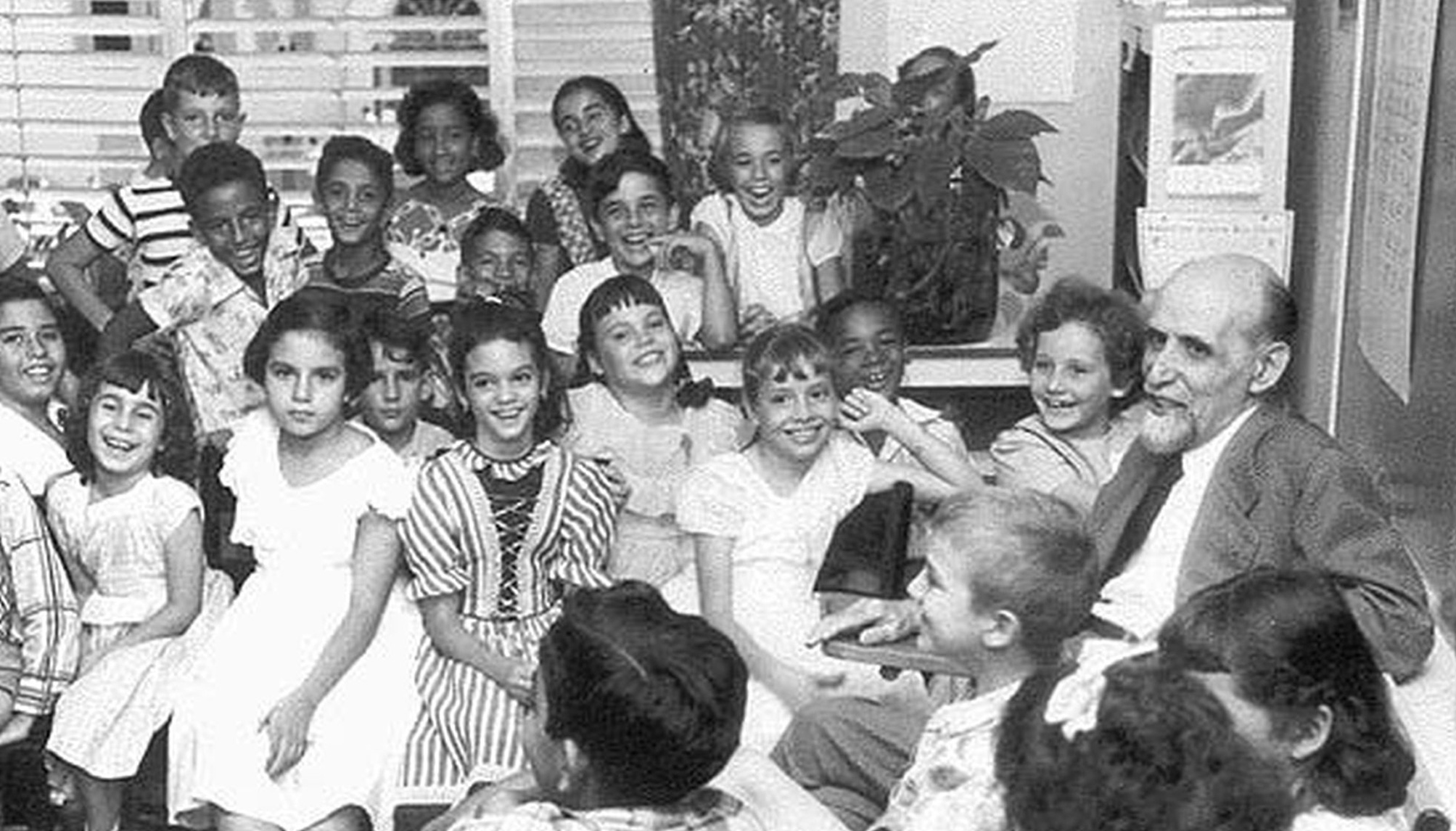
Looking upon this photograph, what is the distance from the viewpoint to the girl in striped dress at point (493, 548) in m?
3.43

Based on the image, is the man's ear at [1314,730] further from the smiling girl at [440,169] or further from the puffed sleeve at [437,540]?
the smiling girl at [440,169]

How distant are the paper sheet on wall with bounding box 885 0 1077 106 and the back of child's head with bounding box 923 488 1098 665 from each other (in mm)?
2765

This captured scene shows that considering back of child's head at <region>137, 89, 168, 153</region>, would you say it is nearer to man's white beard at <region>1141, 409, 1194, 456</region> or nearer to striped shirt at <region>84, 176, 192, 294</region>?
striped shirt at <region>84, 176, 192, 294</region>

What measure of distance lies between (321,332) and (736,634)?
85cm

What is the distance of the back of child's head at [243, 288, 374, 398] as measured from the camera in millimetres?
3674

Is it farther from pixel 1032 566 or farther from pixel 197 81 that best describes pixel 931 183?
pixel 1032 566

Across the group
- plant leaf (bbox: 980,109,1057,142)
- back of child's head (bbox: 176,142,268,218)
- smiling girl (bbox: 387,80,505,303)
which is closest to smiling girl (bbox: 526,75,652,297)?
smiling girl (bbox: 387,80,505,303)

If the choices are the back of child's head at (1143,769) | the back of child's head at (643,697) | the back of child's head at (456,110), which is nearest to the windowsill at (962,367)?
the back of child's head at (456,110)

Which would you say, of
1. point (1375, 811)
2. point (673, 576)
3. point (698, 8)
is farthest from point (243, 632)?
point (698, 8)

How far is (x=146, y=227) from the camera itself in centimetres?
463

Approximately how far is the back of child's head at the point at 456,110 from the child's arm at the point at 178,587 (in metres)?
1.50

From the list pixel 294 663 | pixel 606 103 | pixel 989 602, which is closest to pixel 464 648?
pixel 294 663

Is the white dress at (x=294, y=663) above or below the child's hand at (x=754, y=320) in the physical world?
below

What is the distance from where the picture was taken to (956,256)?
450 centimetres
